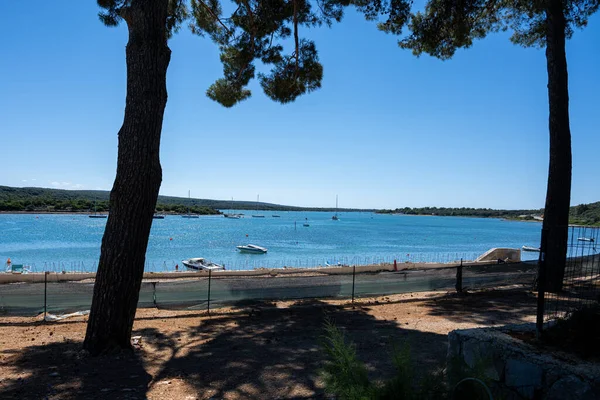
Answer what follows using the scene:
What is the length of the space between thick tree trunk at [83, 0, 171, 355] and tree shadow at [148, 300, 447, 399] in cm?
101

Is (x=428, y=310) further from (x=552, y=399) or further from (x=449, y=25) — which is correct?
(x=449, y=25)

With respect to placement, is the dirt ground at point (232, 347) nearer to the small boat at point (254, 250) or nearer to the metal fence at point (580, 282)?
the metal fence at point (580, 282)

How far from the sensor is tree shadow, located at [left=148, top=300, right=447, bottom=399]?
4445 millimetres

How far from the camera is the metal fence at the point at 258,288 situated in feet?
26.2

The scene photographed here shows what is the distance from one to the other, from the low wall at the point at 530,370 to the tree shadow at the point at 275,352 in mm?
432

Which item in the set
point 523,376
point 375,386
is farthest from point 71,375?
point 523,376

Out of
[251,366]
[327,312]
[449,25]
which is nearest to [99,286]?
[251,366]

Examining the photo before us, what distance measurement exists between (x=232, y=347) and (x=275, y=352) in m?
0.68

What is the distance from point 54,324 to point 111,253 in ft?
9.93

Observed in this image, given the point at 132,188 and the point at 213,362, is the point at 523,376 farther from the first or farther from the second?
the point at 132,188

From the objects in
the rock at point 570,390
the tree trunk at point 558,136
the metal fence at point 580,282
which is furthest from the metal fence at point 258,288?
the rock at point 570,390

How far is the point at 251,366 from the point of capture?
5.08 metres

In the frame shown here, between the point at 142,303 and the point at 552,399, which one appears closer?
the point at 552,399

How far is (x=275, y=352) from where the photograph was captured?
5.67 m
